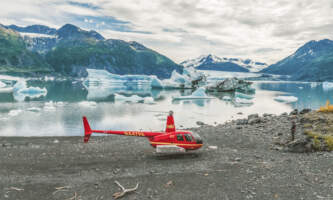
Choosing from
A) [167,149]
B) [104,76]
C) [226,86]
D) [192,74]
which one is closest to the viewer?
[167,149]

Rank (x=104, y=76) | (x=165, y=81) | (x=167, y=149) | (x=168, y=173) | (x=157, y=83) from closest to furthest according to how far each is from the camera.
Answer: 1. (x=168, y=173)
2. (x=167, y=149)
3. (x=157, y=83)
4. (x=165, y=81)
5. (x=104, y=76)

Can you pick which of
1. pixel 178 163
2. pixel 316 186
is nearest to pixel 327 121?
pixel 316 186

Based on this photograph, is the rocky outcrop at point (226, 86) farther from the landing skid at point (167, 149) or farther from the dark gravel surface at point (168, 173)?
the landing skid at point (167, 149)

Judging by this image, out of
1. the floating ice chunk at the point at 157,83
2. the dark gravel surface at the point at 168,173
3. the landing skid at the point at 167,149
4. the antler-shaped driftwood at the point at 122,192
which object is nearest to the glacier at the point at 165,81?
the floating ice chunk at the point at 157,83

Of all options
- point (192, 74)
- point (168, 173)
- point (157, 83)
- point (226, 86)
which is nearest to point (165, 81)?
point (157, 83)

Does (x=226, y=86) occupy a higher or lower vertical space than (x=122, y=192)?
higher

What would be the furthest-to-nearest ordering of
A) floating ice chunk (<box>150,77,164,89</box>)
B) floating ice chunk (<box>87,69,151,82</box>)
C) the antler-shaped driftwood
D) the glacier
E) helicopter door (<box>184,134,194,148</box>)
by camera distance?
floating ice chunk (<box>87,69,151,82</box>)
the glacier
floating ice chunk (<box>150,77,164,89</box>)
helicopter door (<box>184,134,194,148</box>)
the antler-shaped driftwood

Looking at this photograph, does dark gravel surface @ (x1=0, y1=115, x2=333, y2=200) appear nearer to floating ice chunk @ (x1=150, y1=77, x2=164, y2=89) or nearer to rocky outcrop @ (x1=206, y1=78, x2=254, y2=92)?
rocky outcrop @ (x1=206, y1=78, x2=254, y2=92)

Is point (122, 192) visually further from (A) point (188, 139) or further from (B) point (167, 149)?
(A) point (188, 139)

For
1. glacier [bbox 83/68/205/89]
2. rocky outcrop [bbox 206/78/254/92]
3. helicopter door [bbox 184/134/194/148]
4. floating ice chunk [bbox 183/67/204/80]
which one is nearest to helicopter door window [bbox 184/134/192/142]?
helicopter door [bbox 184/134/194/148]

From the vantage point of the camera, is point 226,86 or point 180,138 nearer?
point 180,138
